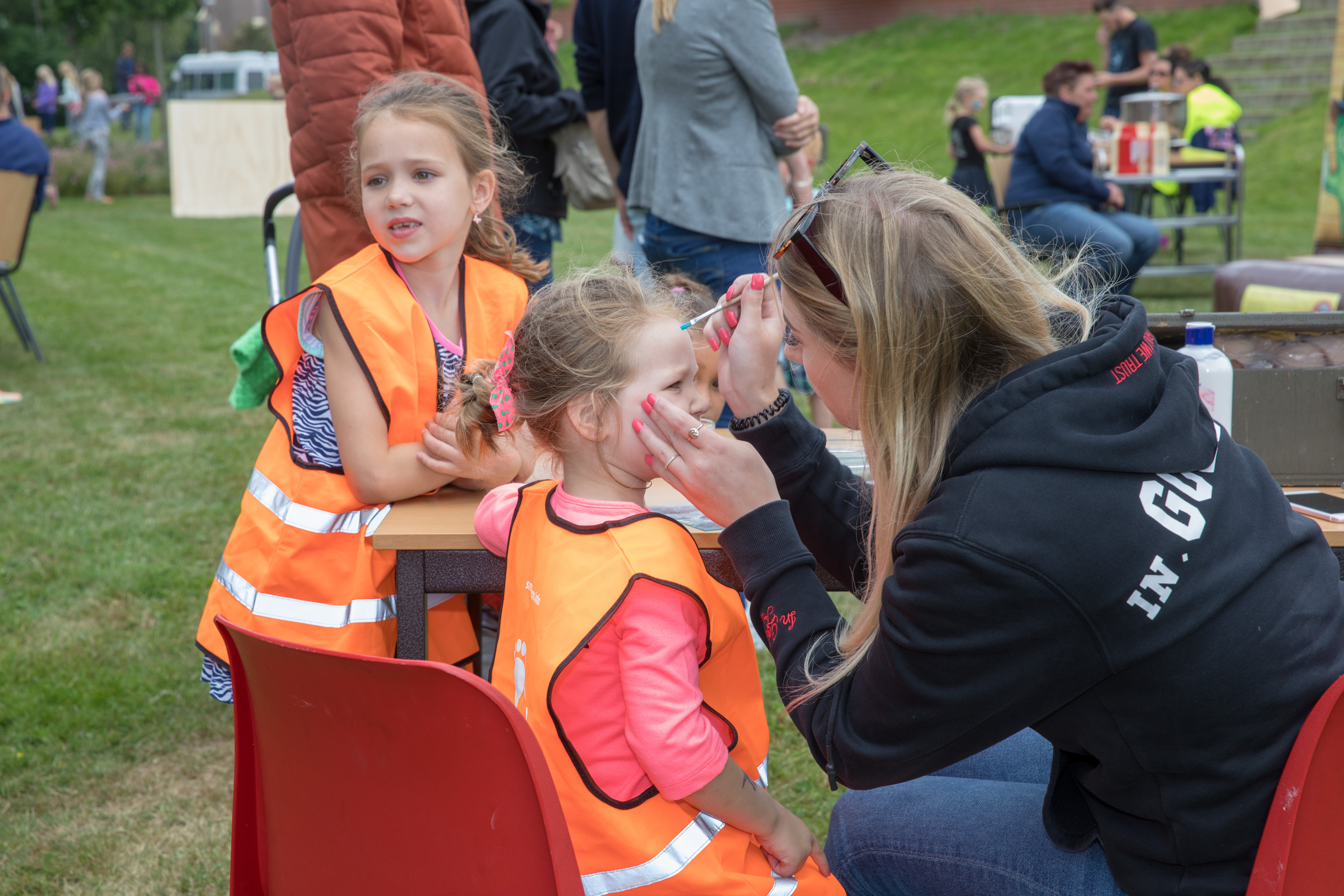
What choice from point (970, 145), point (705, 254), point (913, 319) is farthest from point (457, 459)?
point (970, 145)

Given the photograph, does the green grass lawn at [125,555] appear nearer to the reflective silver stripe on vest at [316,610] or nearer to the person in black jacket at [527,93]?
the reflective silver stripe on vest at [316,610]

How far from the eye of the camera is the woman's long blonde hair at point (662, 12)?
2.97 m

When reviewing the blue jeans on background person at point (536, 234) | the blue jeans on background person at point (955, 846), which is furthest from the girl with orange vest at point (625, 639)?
the blue jeans on background person at point (536, 234)

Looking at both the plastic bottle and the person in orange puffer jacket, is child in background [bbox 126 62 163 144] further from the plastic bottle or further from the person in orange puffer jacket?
the plastic bottle

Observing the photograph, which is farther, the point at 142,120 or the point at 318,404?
the point at 142,120

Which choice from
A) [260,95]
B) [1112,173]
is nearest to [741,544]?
[1112,173]

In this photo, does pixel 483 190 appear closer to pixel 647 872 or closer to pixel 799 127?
pixel 799 127

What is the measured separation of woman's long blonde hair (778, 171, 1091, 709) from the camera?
1.22 metres

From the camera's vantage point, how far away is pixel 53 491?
450 centimetres

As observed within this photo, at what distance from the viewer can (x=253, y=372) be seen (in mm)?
2191

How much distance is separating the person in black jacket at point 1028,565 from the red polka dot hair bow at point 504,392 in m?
0.22

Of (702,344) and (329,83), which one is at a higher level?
(329,83)

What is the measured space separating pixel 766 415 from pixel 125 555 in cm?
311

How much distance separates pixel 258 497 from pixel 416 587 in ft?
1.74
